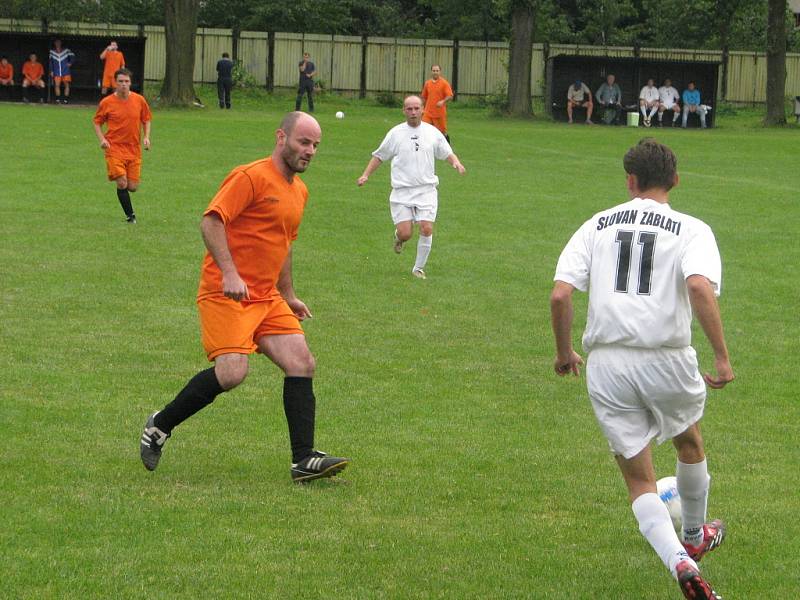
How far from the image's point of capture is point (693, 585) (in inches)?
196

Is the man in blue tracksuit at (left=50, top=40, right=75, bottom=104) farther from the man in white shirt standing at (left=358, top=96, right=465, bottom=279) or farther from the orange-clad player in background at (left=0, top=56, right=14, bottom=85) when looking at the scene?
the man in white shirt standing at (left=358, top=96, right=465, bottom=279)

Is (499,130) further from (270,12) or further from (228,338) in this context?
(228,338)

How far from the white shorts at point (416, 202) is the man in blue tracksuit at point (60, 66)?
2816 cm

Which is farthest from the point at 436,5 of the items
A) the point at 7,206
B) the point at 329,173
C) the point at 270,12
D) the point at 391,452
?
the point at 391,452

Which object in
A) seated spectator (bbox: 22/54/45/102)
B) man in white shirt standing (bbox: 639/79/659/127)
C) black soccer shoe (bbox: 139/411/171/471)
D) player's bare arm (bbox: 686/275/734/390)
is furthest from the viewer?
man in white shirt standing (bbox: 639/79/659/127)

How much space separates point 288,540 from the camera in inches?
238

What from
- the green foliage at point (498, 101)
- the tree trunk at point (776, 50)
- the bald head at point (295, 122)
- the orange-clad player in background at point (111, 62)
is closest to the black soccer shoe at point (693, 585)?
the bald head at point (295, 122)

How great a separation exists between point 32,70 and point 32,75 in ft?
0.52

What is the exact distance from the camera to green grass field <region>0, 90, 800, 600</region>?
5.73 meters

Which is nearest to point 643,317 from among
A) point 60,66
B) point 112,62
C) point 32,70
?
point 112,62

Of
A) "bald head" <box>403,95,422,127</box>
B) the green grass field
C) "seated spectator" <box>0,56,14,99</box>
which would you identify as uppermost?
"seated spectator" <box>0,56,14,99</box>

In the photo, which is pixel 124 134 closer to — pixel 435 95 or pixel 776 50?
pixel 435 95

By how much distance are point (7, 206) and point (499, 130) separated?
21118 mm

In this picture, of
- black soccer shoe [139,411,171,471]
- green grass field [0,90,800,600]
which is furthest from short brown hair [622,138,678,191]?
black soccer shoe [139,411,171,471]
